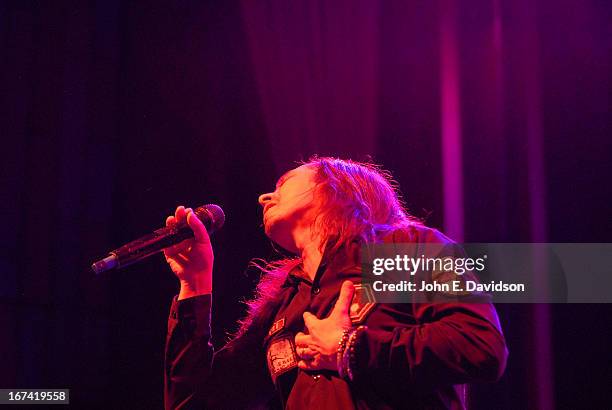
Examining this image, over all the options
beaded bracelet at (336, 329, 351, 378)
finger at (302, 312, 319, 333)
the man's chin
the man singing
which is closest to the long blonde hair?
the man singing

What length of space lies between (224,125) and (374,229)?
1640 mm

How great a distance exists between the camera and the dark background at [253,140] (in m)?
2.53

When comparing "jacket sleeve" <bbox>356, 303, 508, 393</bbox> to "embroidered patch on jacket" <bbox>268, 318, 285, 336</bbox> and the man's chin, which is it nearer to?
"embroidered patch on jacket" <bbox>268, 318, 285, 336</bbox>

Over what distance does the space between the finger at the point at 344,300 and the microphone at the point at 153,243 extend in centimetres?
56

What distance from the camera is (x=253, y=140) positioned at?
10.2 ft

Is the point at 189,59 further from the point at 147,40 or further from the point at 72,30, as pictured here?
the point at 72,30

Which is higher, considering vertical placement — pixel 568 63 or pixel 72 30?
pixel 72 30

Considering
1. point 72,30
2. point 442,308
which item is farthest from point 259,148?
point 442,308

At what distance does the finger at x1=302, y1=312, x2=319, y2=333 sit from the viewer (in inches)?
57.0

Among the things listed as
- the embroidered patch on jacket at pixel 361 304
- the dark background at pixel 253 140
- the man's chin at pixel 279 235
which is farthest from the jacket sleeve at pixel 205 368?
the dark background at pixel 253 140

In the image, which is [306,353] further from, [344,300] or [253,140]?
[253,140]

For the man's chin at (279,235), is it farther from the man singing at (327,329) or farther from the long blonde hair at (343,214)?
the long blonde hair at (343,214)

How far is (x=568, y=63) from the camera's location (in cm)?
267

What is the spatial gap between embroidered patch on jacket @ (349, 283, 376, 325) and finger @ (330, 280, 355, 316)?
3cm
